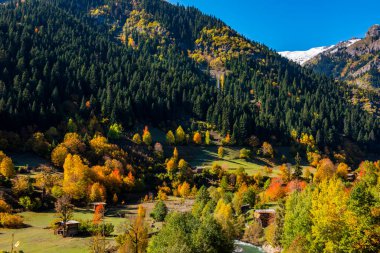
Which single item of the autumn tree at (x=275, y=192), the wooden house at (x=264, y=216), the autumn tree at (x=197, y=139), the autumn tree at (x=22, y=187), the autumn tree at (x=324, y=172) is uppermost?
the autumn tree at (x=197, y=139)

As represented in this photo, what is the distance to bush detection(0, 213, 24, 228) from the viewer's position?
76188 millimetres

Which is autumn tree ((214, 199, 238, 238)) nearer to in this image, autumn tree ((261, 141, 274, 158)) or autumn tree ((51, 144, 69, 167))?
autumn tree ((51, 144, 69, 167))

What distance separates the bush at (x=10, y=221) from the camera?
76.2m

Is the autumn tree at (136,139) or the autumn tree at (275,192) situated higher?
the autumn tree at (136,139)

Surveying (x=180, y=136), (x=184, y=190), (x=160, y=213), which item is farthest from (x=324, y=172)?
(x=160, y=213)

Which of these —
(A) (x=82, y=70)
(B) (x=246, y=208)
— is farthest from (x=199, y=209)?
(A) (x=82, y=70)

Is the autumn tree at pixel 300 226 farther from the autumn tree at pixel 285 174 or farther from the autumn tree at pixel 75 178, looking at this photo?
the autumn tree at pixel 285 174

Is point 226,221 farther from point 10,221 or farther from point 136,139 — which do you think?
point 136,139

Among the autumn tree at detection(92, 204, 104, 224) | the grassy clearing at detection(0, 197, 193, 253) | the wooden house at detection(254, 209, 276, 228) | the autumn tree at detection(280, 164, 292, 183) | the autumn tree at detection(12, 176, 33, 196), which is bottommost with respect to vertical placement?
the grassy clearing at detection(0, 197, 193, 253)

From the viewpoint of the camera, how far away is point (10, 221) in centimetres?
7638

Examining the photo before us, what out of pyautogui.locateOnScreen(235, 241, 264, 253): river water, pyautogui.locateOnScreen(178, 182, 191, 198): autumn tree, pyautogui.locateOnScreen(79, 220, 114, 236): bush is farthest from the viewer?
pyautogui.locateOnScreen(178, 182, 191, 198): autumn tree

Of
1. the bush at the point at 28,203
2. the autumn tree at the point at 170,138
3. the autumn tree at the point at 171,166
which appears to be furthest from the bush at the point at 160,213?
the autumn tree at the point at 170,138

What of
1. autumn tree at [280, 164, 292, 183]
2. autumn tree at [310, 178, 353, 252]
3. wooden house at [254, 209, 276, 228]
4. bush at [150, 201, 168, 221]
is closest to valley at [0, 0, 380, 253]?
autumn tree at [310, 178, 353, 252]

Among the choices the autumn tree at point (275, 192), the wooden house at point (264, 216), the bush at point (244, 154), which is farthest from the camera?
the bush at point (244, 154)
